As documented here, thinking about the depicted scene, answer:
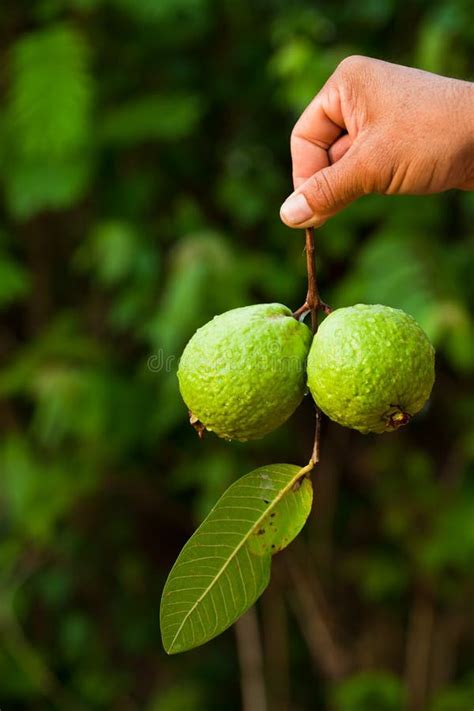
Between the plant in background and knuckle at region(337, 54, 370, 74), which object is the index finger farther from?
the plant in background

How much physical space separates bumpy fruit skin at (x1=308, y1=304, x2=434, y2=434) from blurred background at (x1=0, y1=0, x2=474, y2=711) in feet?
4.15

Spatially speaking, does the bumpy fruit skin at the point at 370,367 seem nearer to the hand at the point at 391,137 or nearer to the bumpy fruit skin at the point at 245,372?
the bumpy fruit skin at the point at 245,372

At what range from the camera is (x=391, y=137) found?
97 cm

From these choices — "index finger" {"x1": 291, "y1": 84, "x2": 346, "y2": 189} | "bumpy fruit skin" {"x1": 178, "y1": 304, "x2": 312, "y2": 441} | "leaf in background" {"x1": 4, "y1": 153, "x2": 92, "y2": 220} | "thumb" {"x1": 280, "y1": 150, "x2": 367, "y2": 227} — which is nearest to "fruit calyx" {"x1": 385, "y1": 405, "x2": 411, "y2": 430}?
"bumpy fruit skin" {"x1": 178, "y1": 304, "x2": 312, "y2": 441}

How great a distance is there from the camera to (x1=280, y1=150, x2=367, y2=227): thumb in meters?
0.94

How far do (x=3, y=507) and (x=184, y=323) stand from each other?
996mm

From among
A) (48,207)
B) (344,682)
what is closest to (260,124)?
(48,207)

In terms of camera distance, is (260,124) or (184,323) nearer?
(184,323)

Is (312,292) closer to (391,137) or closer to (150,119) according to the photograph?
(391,137)

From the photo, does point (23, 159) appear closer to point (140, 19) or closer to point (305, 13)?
point (140, 19)

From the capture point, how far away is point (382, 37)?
2.80m

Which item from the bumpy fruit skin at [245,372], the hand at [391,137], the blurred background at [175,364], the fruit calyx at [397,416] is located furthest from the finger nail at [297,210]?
the blurred background at [175,364]

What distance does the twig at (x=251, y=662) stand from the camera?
2629mm

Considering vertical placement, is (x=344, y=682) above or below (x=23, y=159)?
below
